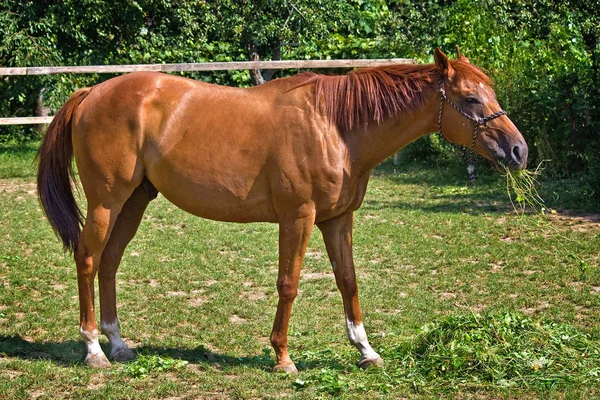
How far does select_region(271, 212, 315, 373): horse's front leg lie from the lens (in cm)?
494

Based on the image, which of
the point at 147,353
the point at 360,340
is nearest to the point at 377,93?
the point at 360,340

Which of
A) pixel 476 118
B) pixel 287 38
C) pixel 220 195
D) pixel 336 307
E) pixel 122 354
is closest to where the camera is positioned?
pixel 476 118

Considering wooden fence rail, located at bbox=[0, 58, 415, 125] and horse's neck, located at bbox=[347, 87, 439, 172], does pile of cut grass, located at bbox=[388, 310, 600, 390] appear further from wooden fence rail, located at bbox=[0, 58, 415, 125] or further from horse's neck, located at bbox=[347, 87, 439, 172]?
wooden fence rail, located at bbox=[0, 58, 415, 125]

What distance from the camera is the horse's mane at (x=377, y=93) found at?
4992mm

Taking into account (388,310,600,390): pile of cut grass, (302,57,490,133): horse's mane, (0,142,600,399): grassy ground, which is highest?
(302,57,490,133): horse's mane

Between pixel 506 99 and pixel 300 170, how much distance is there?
8451mm

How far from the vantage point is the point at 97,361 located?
5.18m

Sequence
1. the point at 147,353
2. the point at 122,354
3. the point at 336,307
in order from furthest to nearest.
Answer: the point at 336,307 < the point at 147,353 < the point at 122,354

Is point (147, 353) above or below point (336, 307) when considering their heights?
above

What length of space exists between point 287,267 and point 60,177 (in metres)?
1.76

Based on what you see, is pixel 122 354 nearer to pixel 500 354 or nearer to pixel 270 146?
pixel 270 146

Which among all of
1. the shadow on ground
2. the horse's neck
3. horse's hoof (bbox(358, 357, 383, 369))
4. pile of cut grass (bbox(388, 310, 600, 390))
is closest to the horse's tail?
the shadow on ground

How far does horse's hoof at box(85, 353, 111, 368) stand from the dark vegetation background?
348 inches

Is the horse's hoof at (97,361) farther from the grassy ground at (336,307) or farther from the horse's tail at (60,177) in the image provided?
the horse's tail at (60,177)
